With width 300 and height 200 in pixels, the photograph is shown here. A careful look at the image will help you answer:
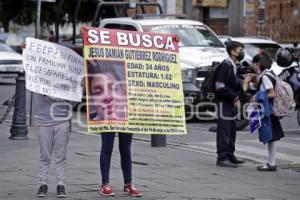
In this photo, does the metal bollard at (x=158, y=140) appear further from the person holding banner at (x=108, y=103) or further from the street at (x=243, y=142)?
the person holding banner at (x=108, y=103)

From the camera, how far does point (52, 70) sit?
30.3 feet

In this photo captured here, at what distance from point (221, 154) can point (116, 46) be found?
3.17 metres

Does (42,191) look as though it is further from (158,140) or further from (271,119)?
(158,140)

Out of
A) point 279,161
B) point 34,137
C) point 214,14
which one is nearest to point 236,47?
point 279,161

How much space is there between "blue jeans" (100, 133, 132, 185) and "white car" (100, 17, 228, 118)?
25.5ft

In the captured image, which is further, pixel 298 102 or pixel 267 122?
pixel 298 102

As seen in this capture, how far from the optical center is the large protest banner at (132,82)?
29.6 ft

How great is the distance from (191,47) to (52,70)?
31.4 feet

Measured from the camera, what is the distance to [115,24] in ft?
64.8

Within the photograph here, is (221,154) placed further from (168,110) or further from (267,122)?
(168,110)

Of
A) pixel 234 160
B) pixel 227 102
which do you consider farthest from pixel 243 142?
pixel 227 102

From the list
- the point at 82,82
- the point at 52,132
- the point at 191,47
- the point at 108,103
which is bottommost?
the point at 52,132

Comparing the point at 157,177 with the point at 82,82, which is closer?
the point at 82,82

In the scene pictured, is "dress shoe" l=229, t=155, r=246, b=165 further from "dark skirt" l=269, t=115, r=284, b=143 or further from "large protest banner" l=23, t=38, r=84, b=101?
"large protest banner" l=23, t=38, r=84, b=101
